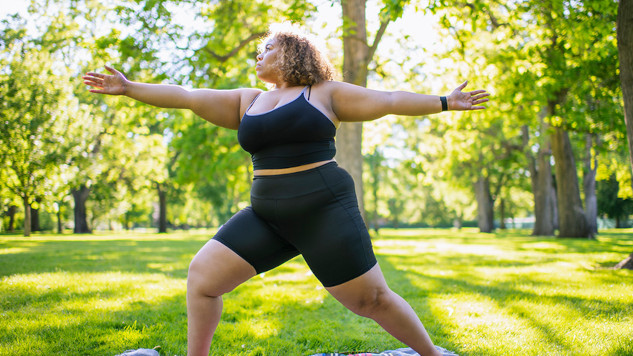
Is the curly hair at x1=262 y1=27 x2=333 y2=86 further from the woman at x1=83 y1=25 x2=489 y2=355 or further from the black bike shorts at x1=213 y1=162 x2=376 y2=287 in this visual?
the black bike shorts at x1=213 y1=162 x2=376 y2=287

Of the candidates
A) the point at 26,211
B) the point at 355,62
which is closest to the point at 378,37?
the point at 355,62

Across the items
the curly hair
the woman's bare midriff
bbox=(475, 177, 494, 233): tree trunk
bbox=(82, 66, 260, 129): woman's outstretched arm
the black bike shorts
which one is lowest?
bbox=(475, 177, 494, 233): tree trunk

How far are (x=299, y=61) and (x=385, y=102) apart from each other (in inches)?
22.9

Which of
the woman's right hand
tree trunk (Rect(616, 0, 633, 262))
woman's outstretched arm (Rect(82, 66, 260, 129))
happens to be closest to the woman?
woman's outstretched arm (Rect(82, 66, 260, 129))

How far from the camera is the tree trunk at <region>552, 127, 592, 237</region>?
18.0 meters

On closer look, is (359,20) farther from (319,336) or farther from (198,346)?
(198,346)

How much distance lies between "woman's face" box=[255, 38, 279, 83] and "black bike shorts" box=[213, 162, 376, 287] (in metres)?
0.68

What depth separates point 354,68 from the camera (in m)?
10.5

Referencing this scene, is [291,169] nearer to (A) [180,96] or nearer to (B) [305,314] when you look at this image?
(A) [180,96]

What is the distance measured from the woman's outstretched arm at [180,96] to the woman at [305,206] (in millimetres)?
237

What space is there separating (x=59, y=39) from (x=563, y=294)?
13096 mm

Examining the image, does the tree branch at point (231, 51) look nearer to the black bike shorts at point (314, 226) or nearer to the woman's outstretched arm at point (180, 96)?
the woman's outstretched arm at point (180, 96)

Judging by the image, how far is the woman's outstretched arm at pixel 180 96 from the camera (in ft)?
9.16

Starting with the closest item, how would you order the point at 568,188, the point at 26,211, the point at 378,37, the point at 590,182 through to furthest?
the point at 378,37, the point at 568,188, the point at 26,211, the point at 590,182
